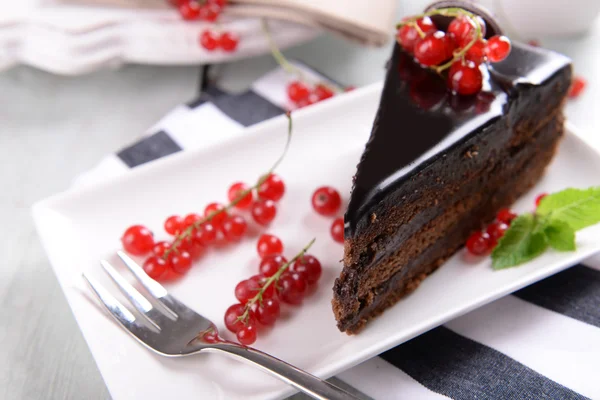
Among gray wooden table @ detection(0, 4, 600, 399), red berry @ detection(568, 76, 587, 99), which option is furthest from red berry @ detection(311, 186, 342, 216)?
red berry @ detection(568, 76, 587, 99)

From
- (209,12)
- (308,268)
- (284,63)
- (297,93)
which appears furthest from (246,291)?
(209,12)

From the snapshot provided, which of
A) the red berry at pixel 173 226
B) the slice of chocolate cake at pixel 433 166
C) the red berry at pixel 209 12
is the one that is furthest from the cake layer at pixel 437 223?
the red berry at pixel 209 12

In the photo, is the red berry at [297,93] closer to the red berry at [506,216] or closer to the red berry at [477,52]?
the red berry at [477,52]

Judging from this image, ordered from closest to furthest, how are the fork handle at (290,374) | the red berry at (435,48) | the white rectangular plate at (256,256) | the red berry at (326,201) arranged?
the fork handle at (290,374) < the white rectangular plate at (256,256) < the red berry at (435,48) < the red berry at (326,201)

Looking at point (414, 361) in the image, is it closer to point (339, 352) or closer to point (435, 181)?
point (339, 352)

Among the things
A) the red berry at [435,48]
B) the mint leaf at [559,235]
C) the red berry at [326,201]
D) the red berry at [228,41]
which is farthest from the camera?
the red berry at [228,41]

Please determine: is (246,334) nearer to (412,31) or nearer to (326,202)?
(326,202)

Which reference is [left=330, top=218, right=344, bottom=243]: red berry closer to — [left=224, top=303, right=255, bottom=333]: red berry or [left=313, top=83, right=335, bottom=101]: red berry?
[left=224, top=303, right=255, bottom=333]: red berry
